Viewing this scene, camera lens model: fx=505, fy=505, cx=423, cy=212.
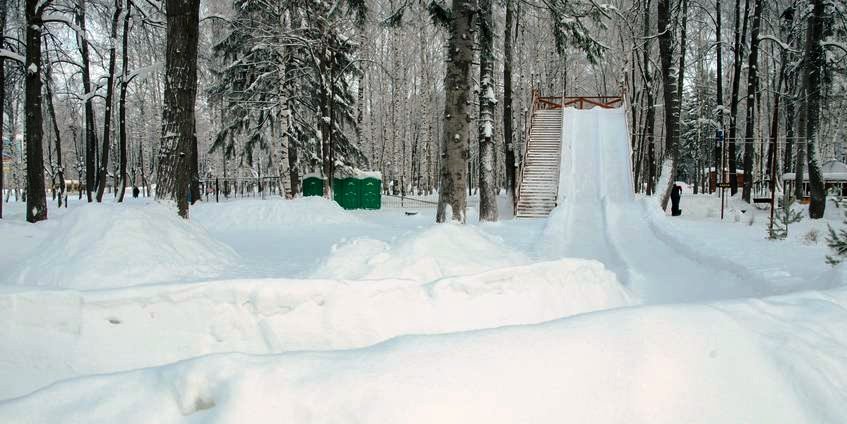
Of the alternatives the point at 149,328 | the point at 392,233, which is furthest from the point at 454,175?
the point at 149,328

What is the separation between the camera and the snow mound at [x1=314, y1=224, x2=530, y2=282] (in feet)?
18.2

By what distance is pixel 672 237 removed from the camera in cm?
1116

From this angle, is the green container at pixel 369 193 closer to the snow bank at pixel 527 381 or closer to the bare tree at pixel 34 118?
the bare tree at pixel 34 118

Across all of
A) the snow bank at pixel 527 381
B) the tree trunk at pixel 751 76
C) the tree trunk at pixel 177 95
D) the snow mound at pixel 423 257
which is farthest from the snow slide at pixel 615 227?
the tree trunk at pixel 177 95

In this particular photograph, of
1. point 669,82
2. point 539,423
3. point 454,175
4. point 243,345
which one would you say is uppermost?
point 669,82

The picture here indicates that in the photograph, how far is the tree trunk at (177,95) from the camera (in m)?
8.21

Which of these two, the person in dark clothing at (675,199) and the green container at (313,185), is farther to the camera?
the green container at (313,185)

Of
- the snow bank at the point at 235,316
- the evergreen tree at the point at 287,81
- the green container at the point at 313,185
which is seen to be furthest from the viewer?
the green container at the point at 313,185

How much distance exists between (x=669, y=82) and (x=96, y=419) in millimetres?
19536

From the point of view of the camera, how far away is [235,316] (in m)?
4.44

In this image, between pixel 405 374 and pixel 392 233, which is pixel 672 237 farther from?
pixel 405 374

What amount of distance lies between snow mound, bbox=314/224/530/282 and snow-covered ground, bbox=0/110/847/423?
26mm

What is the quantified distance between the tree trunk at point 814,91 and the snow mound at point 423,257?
44.7ft

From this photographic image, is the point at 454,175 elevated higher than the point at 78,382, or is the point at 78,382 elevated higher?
the point at 454,175
